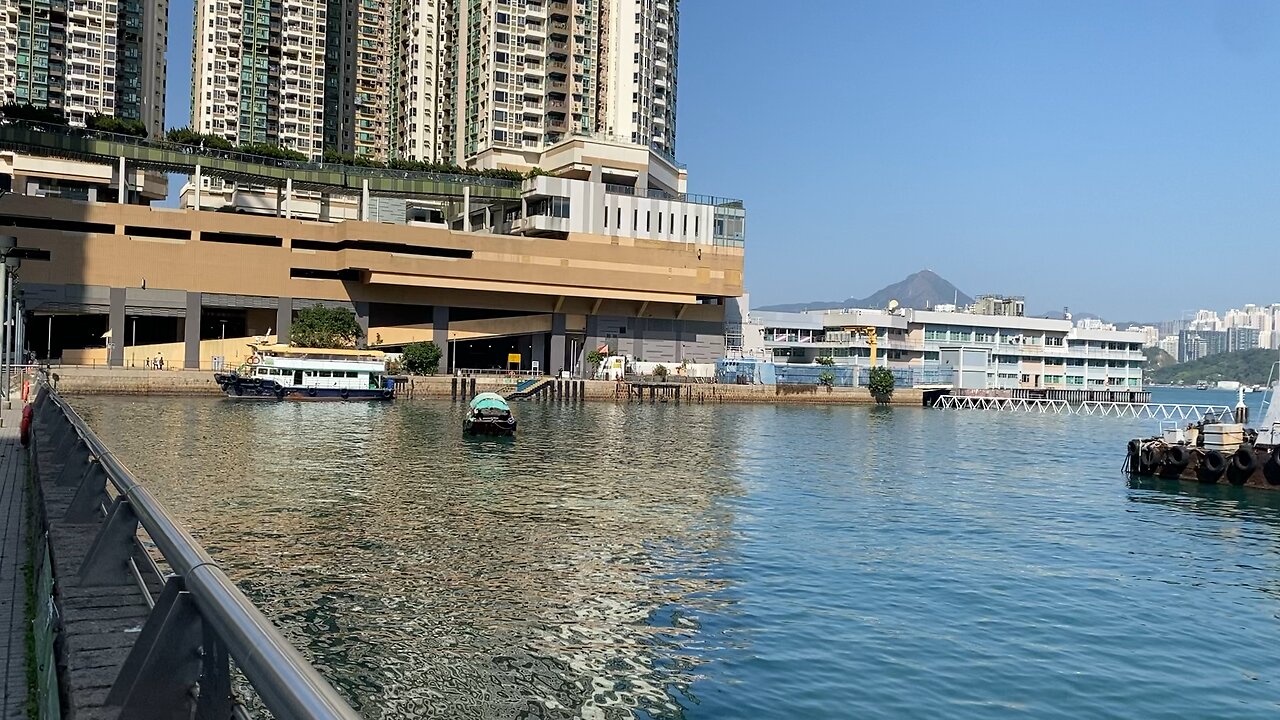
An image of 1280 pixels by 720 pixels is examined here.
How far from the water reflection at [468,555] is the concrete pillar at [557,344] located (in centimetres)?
6079

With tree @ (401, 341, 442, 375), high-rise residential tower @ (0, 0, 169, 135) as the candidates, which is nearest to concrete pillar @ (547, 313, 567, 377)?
tree @ (401, 341, 442, 375)

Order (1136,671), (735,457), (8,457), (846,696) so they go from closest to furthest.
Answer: (846,696)
(1136,671)
(8,457)
(735,457)

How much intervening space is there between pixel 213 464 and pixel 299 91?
127 metres

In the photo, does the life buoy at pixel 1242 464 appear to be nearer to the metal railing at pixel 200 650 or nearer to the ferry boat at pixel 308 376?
the metal railing at pixel 200 650

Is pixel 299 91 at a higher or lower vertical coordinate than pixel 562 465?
higher

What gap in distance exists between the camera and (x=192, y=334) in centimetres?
9650

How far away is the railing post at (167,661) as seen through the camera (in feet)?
14.5

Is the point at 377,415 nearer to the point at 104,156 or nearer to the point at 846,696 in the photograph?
the point at 104,156

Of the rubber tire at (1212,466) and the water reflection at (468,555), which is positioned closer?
the water reflection at (468,555)

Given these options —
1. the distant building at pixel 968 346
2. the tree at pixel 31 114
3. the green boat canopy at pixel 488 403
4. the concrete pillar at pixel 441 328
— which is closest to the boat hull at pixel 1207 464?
the green boat canopy at pixel 488 403

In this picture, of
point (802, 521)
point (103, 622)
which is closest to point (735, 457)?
point (802, 521)

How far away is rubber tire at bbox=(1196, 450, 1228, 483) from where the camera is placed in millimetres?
43625

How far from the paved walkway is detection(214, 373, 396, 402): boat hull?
5938 centimetres

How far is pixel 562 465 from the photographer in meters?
43.8
